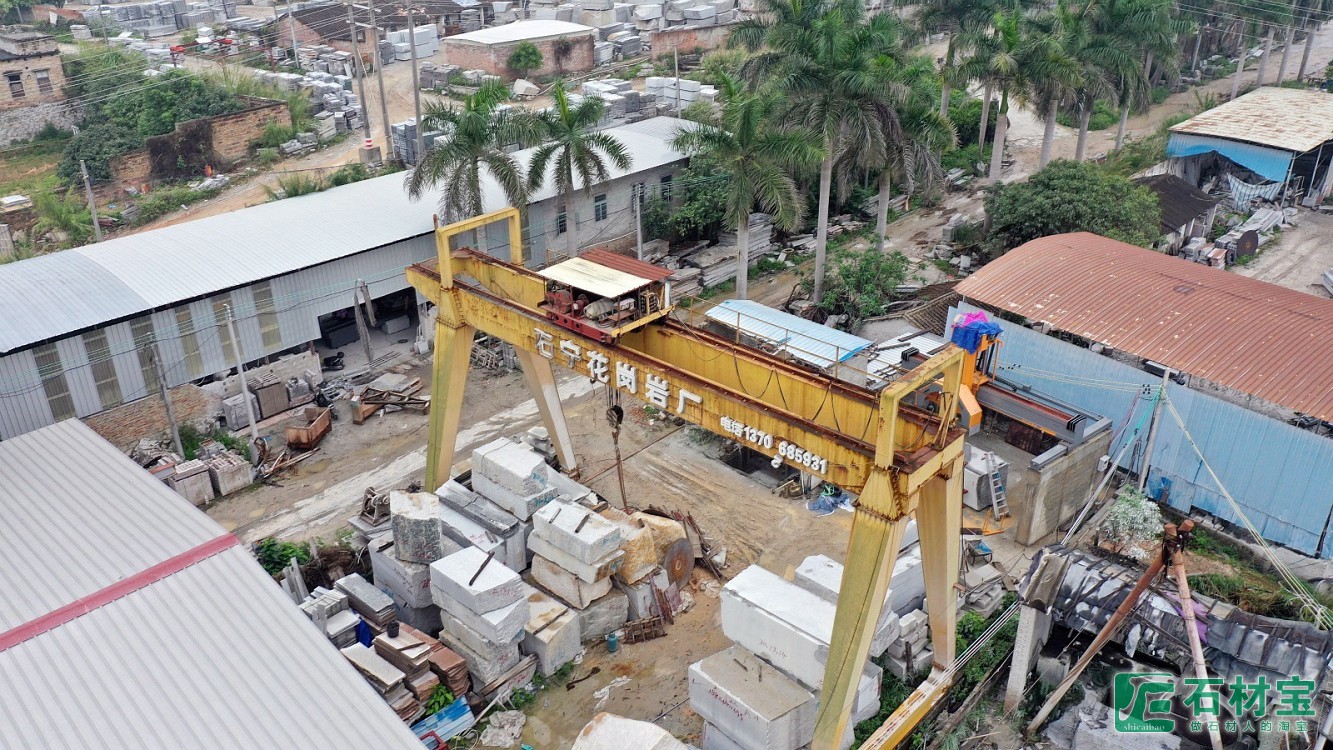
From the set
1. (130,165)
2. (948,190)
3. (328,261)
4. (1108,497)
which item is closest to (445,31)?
(130,165)

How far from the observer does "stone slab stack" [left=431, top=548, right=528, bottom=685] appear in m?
14.6

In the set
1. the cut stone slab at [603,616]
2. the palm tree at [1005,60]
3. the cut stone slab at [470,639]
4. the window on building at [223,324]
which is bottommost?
the cut stone slab at [603,616]

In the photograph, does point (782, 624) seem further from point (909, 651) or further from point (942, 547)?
point (909, 651)

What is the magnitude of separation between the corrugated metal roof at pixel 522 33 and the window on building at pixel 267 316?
31283 millimetres

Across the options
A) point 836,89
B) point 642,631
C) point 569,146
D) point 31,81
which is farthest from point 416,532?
point 31,81

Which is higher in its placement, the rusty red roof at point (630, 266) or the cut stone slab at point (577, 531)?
Result: the rusty red roof at point (630, 266)

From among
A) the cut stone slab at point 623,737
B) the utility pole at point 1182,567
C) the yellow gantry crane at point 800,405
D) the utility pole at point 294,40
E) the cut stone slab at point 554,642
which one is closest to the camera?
the utility pole at point 1182,567

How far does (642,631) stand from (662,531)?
1.75 meters

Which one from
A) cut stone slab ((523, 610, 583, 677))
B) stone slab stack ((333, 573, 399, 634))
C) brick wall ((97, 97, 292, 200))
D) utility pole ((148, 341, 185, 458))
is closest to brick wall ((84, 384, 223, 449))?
utility pole ((148, 341, 185, 458))

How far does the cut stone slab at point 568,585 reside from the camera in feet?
52.2

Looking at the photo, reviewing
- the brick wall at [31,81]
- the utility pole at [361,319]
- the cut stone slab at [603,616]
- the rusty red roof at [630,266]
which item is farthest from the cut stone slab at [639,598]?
the brick wall at [31,81]

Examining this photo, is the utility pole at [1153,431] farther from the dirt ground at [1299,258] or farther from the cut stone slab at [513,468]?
the dirt ground at [1299,258]

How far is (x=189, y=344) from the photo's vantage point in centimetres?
2194

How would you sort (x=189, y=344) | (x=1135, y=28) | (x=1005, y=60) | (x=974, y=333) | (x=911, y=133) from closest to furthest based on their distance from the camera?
(x=974, y=333) < (x=189, y=344) < (x=911, y=133) < (x=1005, y=60) < (x=1135, y=28)
